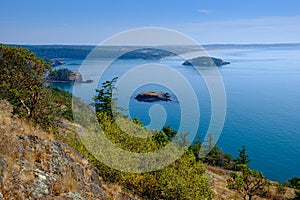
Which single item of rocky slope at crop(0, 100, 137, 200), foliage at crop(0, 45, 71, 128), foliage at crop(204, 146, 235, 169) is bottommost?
foliage at crop(204, 146, 235, 169)

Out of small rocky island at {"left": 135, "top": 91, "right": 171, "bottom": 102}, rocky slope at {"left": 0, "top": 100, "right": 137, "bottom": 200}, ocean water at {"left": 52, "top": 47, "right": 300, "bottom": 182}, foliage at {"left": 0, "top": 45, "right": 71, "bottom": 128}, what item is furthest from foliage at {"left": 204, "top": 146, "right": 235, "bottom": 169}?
small rocky island at {"left": 135, "top": 91, "right": 171, "bottom": 102}

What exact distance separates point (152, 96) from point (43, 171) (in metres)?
105

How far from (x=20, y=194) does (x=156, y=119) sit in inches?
2886

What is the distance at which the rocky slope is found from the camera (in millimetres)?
8664

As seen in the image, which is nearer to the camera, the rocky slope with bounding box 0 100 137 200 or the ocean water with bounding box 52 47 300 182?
the rocky slope with bounding box 0 100 137 200

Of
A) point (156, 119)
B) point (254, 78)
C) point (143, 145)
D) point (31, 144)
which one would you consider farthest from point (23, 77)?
point (254, 78)

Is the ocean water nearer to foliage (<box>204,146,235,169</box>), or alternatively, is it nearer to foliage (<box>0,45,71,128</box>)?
foliage (<box>204,146,235,169</box>)

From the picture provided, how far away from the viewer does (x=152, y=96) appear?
377 feet

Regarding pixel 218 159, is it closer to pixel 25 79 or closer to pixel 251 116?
pixel 251 116

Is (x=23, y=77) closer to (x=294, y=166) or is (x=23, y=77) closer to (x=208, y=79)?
(x=294, y=166)

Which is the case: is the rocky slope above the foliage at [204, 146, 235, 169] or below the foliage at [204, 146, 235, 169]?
above

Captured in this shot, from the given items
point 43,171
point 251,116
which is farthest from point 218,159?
point 43,171

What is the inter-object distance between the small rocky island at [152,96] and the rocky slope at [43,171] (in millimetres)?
99077

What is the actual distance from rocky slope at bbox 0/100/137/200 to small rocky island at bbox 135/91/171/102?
99.1m
